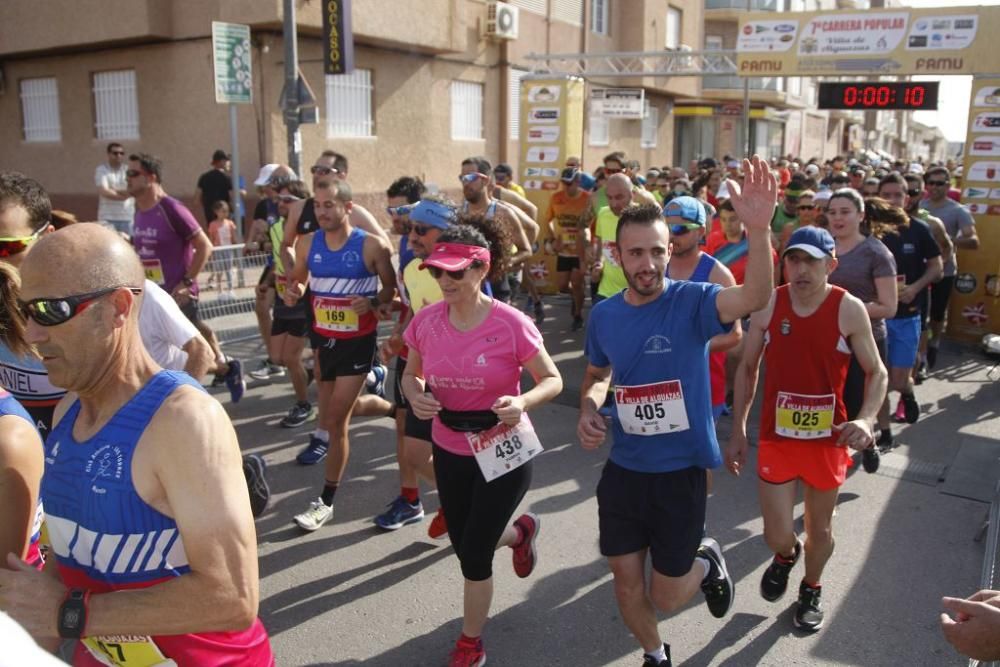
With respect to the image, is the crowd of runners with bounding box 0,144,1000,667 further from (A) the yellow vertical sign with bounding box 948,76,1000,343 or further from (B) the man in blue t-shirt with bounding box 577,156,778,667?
(A) the yellow vertical sign with bounding box 948,76,1000,343

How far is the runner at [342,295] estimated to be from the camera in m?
5.34

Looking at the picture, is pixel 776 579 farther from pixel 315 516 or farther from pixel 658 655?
pixel 315 516

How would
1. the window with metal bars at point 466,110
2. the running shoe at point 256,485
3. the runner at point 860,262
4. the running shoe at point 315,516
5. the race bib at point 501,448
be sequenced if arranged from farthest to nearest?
the window with metal bars at point 466,110
the runner at point 860,262
the running shoe at point 315,516
the race bib at point 501,448
the running shoe at point 256,485

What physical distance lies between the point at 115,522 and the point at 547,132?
43.3ft

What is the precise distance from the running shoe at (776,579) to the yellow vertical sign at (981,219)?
7.81 m

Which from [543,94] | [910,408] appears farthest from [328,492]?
[543,94]

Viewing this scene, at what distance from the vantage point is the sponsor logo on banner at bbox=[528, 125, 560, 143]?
47.1ft

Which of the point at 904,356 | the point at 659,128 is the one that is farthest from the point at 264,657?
the point at 659,128

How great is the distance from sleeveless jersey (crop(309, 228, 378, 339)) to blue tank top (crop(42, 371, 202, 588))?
3.40m

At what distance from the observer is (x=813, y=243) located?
4.05 metres

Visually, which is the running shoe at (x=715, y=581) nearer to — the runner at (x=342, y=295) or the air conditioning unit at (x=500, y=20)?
the runner at (x=342, y=295)

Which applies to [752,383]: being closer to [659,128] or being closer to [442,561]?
[442,561]

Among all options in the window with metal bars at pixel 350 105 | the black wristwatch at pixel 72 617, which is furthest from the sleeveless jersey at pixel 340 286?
the window with metal bars at pixel 350 105

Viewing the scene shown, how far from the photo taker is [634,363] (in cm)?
347
